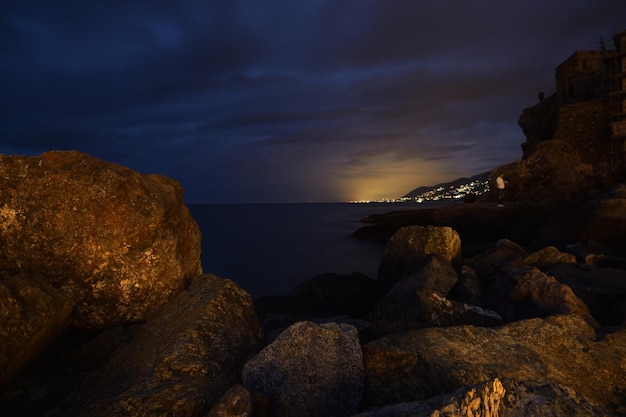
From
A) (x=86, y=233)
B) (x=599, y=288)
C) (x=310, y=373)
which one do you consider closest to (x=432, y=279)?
(x=599, y=288)

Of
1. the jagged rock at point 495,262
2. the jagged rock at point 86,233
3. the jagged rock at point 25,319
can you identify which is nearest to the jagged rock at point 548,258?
the jagged rock at point 495,262

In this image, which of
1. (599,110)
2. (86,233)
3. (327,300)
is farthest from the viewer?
(599,110)

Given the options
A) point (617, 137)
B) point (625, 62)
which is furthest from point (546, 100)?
point (617, 137)

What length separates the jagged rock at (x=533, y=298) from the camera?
4883 mm

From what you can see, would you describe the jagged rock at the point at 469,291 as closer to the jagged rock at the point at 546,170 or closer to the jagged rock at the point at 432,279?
the jagged rock at the point at 432,279

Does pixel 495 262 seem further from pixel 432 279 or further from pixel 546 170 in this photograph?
pixel 546 170

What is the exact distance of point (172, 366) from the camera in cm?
353

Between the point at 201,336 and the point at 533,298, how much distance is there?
178 inches

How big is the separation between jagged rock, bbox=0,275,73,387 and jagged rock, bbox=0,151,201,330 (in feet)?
1.80

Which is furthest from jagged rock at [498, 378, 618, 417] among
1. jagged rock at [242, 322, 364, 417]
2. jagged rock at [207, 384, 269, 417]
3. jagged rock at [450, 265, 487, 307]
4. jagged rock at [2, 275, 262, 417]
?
jagged rock at [450, 265, 487, 307]

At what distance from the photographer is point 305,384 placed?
3.38 m

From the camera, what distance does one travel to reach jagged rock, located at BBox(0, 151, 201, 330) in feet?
14.4

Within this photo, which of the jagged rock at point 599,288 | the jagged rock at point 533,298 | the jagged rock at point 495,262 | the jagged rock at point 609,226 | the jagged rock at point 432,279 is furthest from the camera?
the jagged rock at point 609,226

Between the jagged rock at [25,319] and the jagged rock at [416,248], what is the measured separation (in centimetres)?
653
